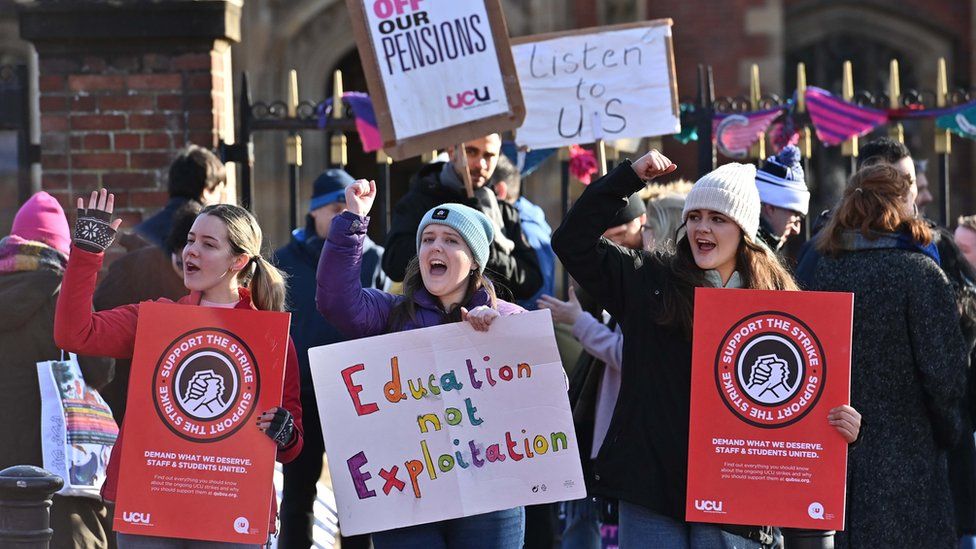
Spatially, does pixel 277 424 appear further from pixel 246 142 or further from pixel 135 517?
pixel 246 142

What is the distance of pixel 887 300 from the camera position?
4699mm

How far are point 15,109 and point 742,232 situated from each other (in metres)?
4.18

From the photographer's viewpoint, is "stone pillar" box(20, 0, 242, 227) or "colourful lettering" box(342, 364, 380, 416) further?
"stone pillar" box(20, 0, 242, 227)

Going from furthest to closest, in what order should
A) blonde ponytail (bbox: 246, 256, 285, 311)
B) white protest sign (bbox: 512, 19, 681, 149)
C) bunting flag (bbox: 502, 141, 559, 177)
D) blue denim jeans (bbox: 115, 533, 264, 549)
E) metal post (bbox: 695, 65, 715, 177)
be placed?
bunting flag (bbox: 502, 141, 559, 177), metal post (bbox: 695, 65, 715, 177), white protest sign (bbox: 512, 19, 681, 149), blonde ponytail (bbox: 246, 256, 285, 311), blue denim jeans (bbox: 115, 533, 264, 549)

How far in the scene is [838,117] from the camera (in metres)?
7.17

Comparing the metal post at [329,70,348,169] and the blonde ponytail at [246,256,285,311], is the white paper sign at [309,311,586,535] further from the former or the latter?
the metal post at [329,70,348,169]

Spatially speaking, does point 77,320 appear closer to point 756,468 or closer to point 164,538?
point 164,538

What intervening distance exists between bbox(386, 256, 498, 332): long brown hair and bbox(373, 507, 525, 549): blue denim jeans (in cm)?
61

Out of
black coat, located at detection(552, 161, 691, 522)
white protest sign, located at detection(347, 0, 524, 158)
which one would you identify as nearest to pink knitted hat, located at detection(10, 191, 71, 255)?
white protest sign, located at detection(347, 0, 524, 158)

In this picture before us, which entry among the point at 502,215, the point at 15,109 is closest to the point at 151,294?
the point at 502,215

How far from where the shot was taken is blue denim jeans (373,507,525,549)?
427 centimetres

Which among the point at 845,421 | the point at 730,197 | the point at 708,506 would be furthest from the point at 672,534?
the point at 730,197

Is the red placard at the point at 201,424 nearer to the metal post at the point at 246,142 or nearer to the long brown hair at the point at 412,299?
the long brown hair at the point at 412,299

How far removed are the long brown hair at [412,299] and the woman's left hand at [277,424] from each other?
0.51m
